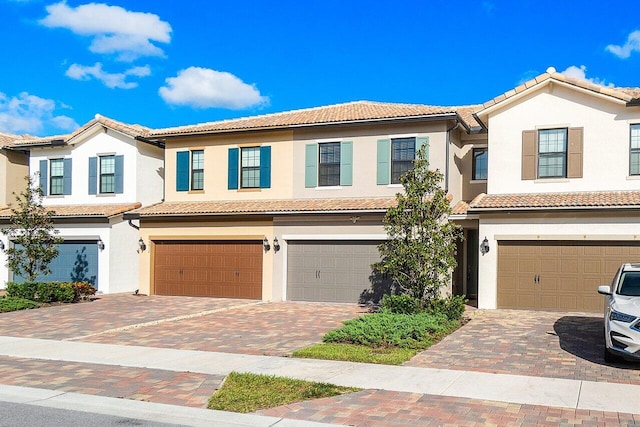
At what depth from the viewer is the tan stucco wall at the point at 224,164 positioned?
71.9 feet

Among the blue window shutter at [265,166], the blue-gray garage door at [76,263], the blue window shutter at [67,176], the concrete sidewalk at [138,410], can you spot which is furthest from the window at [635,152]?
the blue window shutter at [67,176]

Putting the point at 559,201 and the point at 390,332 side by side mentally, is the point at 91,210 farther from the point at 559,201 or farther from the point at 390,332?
the point at 559,201

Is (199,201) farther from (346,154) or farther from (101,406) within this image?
(101,406)

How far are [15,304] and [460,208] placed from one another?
14500mm

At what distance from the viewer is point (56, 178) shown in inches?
1034

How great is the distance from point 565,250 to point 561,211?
1169mm

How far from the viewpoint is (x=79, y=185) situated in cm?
2570

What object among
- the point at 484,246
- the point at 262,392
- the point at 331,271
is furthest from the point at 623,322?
the point at 331,271

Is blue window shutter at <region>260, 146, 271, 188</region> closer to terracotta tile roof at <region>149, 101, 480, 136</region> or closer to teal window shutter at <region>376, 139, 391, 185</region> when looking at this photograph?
terracotta tile roof at <region>149, 101, 480, 136</region>

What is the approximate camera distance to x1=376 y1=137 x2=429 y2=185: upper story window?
20.3m

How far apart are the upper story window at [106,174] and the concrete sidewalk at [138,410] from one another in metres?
17.0

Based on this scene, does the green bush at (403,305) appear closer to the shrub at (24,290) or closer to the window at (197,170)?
the window at (197,170)

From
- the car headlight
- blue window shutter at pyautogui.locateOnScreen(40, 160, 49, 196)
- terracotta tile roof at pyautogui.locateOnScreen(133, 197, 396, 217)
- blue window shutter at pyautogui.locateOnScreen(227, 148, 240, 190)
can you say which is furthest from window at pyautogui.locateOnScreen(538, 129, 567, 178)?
blue window shutter at pyautogui.locateOnScreen(40, 160, 49, 196)

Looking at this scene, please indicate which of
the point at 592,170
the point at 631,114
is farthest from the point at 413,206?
the point at 631,114
